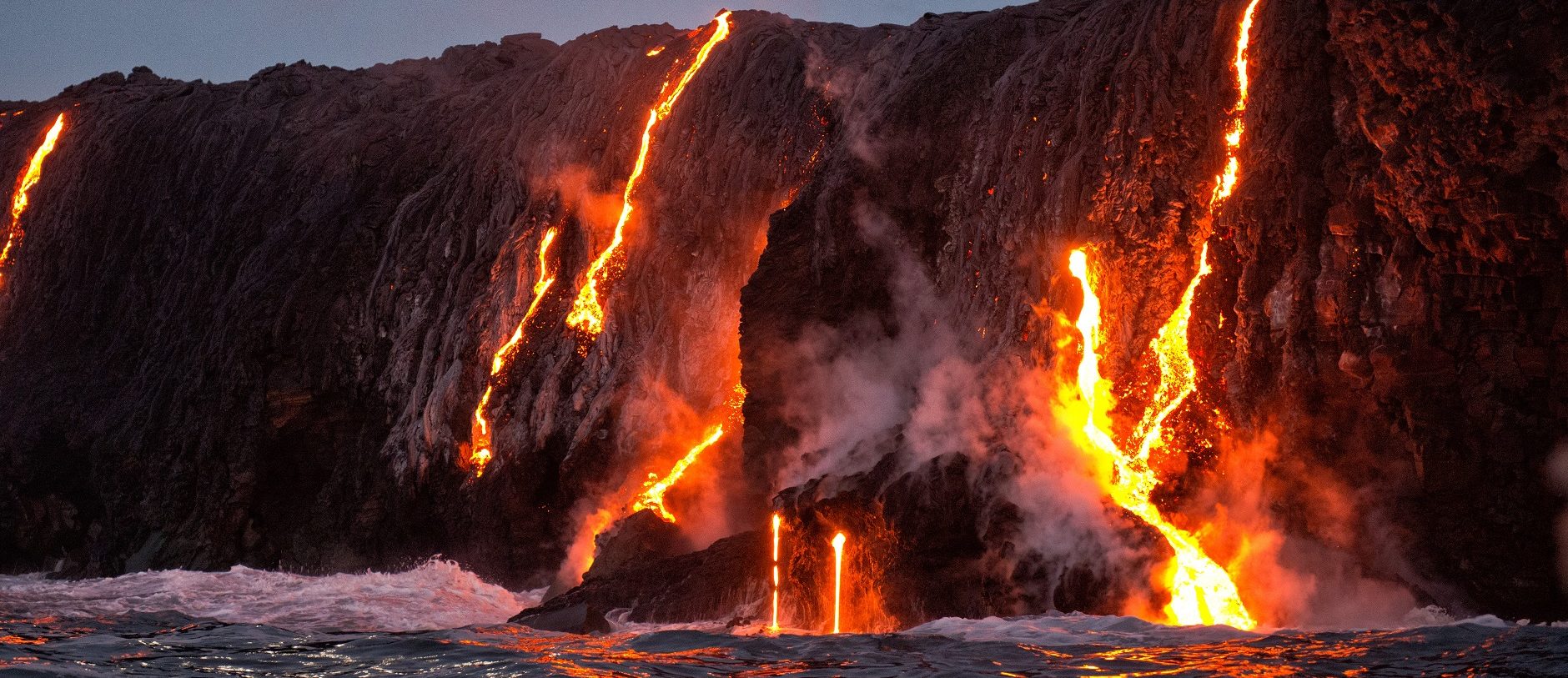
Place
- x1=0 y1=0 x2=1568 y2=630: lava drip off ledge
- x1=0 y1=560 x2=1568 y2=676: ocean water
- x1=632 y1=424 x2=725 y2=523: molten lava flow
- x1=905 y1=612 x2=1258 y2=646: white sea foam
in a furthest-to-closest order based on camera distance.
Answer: x1=632 y1=424 x2=725 y2=523: molten lava flow → x1=0 y1=0 x2=1568 y2=630: lava drip off ledge → x1=905 y1=612 x2=1258 y2=646: white sea foam → x1=0 y1=560 x2=1568 y2=676: ocean water

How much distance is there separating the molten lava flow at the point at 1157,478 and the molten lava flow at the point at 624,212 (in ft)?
29.1

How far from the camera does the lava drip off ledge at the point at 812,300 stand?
10.8 meters

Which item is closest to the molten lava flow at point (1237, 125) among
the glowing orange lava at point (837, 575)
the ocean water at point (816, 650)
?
the ocean water at point (816, 650)

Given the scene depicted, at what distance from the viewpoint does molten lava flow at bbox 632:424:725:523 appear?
59.9 feet

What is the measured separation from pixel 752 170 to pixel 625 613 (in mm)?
7394

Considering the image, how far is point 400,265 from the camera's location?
24422 millimetres

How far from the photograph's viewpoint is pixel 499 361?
21.2 metres

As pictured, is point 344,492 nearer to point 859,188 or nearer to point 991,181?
point 859,188

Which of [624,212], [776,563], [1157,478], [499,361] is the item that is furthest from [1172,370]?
→ [499,361]

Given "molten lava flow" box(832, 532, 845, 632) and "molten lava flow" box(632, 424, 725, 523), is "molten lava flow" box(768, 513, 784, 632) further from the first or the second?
"molten lava flow" box(632, 424, 725, 523)

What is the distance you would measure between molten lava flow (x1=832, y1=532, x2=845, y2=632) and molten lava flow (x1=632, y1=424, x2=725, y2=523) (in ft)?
16.2

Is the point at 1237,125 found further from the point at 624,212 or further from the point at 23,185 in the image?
the point at 23,185

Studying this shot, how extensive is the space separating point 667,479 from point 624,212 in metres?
5.00

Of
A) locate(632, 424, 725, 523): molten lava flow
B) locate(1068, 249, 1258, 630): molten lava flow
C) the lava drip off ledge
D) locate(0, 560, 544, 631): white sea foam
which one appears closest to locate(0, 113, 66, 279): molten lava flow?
the lava drip off ledge
